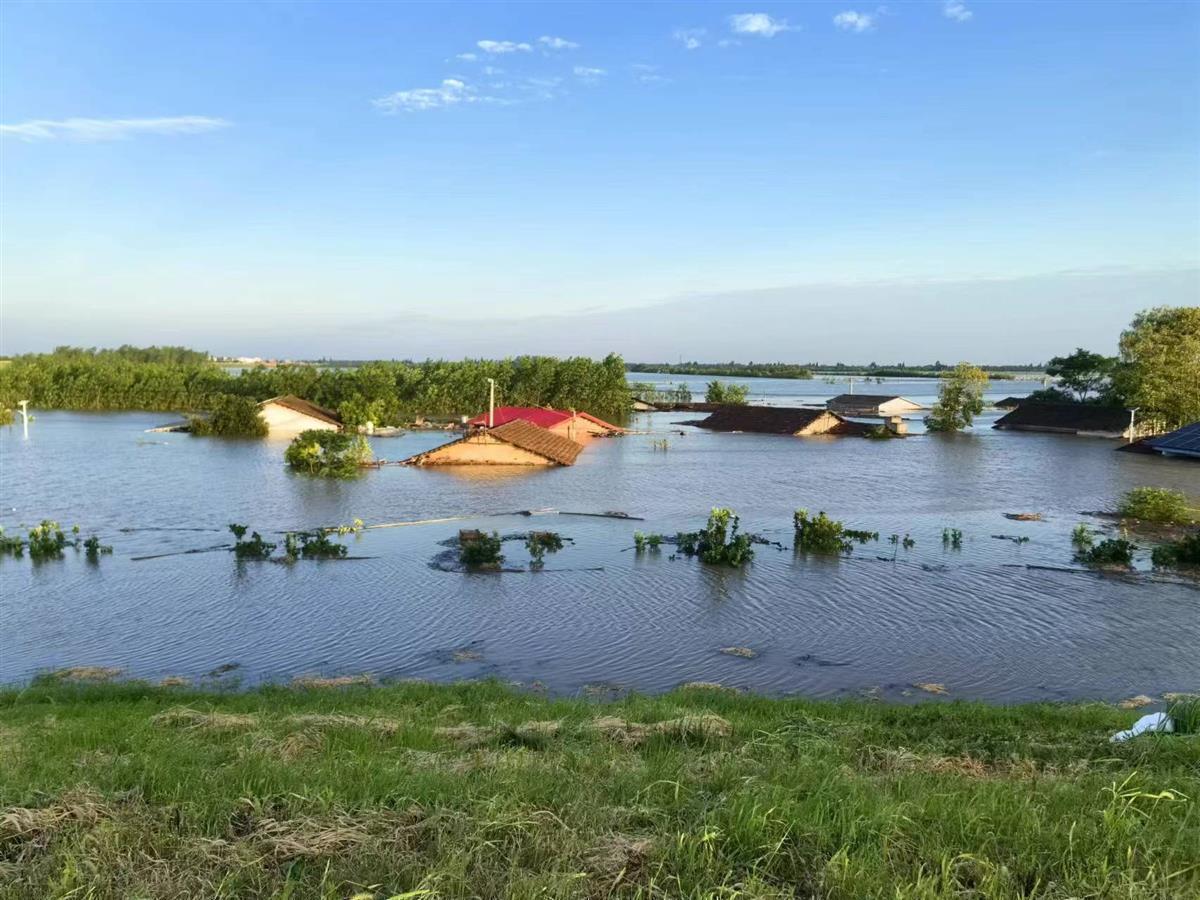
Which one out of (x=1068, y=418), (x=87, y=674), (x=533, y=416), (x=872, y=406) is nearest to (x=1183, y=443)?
(x=1068, y=418)

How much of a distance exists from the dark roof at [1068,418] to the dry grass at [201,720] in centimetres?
4732

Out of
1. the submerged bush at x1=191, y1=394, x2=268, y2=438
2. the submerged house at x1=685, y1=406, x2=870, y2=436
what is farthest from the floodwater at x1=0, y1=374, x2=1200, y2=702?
the submerged house at x1=685, y1=406, x2=870, y2=436

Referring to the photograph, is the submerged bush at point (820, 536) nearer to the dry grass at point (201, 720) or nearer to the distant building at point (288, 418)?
→ the dry grass at point (201, 720)

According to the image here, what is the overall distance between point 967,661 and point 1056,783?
587 centimetres

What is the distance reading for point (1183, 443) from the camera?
3141 cm

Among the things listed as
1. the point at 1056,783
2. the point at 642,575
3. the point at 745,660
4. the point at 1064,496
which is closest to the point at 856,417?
the point at 1064,496

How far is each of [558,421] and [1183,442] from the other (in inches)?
1005

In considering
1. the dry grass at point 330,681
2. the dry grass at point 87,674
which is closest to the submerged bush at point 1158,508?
the dry grass at point 330,681

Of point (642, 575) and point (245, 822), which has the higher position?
point (245, 822)

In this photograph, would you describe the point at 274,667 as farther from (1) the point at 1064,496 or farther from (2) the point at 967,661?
(1) the point at 1064,496

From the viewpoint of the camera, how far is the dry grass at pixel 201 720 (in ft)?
20.9

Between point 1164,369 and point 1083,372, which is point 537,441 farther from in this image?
point 1083,372

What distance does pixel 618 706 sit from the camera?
750cm

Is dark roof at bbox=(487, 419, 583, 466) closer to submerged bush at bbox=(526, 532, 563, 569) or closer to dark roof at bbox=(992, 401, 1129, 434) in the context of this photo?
submerged bush at bbox=(526, 532, 563, 569)
